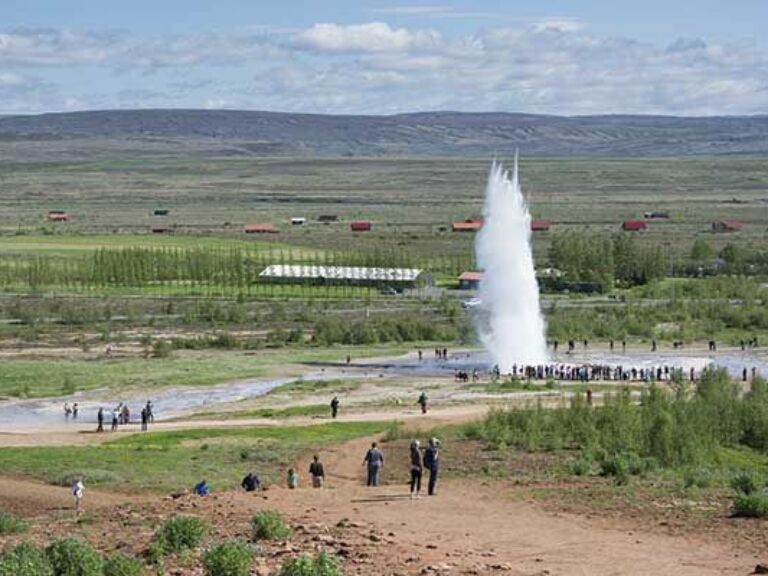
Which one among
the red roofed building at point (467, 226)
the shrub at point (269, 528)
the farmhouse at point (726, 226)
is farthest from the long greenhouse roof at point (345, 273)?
the shrub at point (269, 528)

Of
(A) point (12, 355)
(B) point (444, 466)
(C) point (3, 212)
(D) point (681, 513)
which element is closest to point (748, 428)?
(B) point (444, 466)

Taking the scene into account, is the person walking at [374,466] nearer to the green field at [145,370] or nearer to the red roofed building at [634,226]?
the green field at [145,370]

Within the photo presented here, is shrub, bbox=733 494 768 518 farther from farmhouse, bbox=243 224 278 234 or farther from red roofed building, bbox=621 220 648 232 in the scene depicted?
farmhouse, bbox=243 224 278 234

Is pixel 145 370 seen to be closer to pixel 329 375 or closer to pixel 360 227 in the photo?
pixel 329 375

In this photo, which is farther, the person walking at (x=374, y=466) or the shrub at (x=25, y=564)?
the person walking at (x=374, y=466)

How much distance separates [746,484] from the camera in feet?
91.6

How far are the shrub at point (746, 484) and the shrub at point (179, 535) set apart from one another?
1029cm

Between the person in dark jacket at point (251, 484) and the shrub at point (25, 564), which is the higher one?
the person in dark jacket at point (251, 484)

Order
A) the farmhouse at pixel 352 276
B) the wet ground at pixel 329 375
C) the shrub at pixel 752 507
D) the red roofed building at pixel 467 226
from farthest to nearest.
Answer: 1. the red roofed building at pixel 467 226
2. the farmhouse at pixel 352 276
3. the wet ground at pixel 329 375
4. the shrub at pixel 752 507

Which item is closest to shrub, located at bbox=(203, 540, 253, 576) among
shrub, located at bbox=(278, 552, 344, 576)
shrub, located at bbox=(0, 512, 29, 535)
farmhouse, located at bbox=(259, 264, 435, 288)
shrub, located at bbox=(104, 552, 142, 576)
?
shrub, located at bbox=(278, 552, 344, 576)

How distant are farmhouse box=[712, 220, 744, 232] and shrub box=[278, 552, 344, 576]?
12843 cm

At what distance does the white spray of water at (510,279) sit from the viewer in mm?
65562

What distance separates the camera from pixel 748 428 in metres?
37.2

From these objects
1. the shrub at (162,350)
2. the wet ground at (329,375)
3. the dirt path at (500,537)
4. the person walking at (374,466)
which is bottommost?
the dirt path at (500,537)
